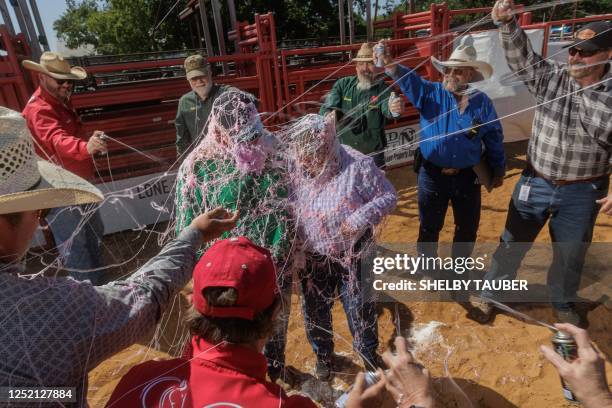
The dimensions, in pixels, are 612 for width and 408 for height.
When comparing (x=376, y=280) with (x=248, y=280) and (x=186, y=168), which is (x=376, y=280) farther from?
(x=248, y=280)

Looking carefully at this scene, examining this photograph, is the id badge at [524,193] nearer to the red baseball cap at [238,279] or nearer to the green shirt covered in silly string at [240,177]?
the green shirt covered in silly string at [240,177]

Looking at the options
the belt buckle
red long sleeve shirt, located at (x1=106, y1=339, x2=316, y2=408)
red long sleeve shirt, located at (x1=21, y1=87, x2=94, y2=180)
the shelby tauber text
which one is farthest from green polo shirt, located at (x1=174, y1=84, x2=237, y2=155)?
red long sleeve shirt, located at (x1=106, y1=339, x2=316, y2=408)

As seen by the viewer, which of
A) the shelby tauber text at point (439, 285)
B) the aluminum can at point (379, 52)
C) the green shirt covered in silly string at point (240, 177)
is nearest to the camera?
the green shirt covered in silly string at point (240, 177)

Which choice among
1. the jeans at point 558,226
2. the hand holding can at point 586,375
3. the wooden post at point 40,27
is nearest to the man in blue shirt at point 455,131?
the jeans at point 558,226

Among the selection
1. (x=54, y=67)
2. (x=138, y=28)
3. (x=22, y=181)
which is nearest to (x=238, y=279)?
(x=22, y=181)

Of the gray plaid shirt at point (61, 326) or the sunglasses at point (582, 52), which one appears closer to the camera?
the gray plaid shirt at point (61, 326)

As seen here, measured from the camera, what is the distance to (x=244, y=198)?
7.02 ft

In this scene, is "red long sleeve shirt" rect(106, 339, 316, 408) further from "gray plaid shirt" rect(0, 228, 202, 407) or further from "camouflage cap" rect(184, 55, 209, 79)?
"camouflage cap" rect(184, 55, 209, 79)

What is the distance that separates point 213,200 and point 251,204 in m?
0.21

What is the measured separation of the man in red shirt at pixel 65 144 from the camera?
298 centimetres

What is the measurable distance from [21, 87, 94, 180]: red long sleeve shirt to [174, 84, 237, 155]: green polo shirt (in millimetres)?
1181

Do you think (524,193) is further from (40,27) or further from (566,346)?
(40,27)

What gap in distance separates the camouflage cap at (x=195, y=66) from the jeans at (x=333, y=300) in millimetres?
2483

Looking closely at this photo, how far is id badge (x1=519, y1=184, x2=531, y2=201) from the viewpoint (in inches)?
120
